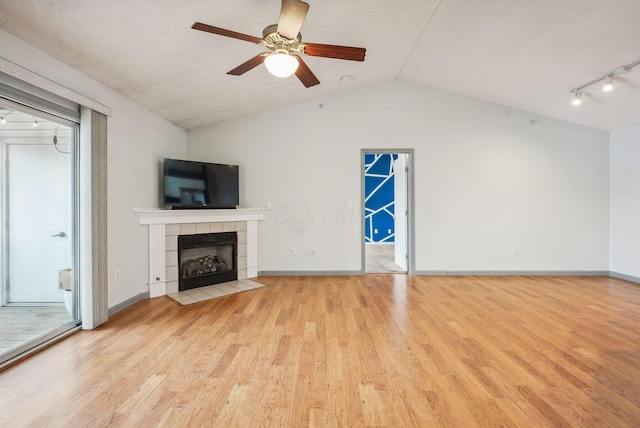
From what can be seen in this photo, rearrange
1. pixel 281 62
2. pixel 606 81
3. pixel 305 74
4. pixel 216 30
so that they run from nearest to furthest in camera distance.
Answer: pixel 216 30 < pixel 281 62 < pixel 305 74 < pixel 606 81

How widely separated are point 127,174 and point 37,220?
982 mm

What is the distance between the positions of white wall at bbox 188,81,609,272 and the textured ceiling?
1.08 ft

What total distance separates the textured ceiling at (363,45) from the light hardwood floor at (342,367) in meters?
2.54

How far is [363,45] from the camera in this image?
11.3 feet

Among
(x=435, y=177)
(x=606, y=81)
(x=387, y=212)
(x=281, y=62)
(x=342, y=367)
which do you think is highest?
(x=606, y=81)

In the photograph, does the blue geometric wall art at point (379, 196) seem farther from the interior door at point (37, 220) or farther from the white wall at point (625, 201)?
the interior door at point (37, 220)

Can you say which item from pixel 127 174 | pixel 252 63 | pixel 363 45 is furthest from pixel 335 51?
pixel 127 174

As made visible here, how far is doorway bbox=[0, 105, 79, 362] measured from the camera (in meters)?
2.87

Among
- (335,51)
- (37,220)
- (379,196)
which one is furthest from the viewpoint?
(379,196)

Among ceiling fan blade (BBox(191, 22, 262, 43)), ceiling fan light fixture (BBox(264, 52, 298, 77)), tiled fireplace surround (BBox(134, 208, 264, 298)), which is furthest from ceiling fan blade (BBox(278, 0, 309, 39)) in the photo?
tiled fireplace surround (BBox(134, 208, 264, 298))

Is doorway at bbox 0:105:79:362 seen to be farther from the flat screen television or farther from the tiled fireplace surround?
the flat screen television

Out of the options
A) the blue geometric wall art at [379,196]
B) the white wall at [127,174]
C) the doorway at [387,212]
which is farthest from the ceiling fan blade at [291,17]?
the blue geometric wall art at [379,196]

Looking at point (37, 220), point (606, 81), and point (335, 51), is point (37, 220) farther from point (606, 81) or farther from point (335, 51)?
point (606, 81)

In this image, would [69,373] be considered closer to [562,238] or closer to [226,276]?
[226,276]
